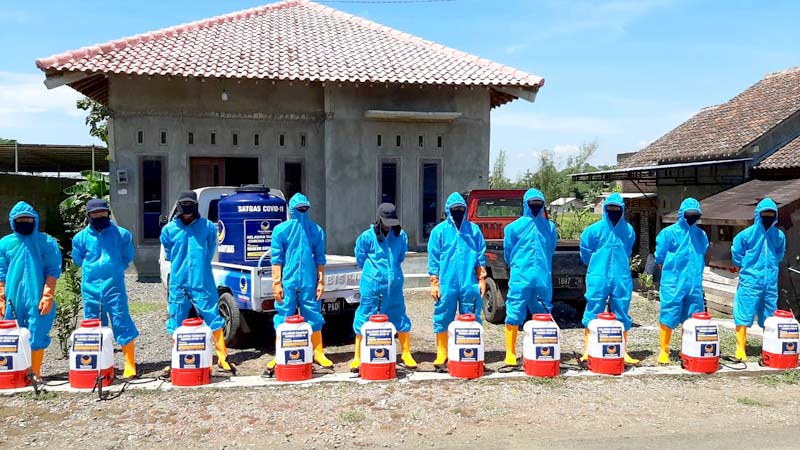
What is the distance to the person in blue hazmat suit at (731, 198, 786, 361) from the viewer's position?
736cm

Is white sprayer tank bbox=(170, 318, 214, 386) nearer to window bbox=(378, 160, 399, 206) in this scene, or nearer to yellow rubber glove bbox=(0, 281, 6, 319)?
yellow rubber glove bbox=(0, 281, 6, 319)

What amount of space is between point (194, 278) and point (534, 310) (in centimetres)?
371

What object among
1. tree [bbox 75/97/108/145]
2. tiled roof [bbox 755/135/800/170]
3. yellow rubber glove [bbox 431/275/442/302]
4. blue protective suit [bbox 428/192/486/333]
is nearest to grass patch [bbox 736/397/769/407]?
blue protective suit [bbox 428/192/486/333]

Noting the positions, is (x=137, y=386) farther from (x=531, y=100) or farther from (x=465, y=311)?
(x=531, y=100)

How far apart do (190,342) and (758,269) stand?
20.9 feet

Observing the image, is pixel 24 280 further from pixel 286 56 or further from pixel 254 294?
pixel 286 56

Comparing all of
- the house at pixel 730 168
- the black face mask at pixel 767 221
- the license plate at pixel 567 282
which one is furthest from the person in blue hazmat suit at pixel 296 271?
the house at pixel 730 168

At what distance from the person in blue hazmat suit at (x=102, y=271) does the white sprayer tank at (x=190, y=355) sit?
652mm

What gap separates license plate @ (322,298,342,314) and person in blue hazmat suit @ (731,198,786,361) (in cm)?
471

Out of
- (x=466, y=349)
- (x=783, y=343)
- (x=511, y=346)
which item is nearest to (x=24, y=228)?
(x=466, y=349)

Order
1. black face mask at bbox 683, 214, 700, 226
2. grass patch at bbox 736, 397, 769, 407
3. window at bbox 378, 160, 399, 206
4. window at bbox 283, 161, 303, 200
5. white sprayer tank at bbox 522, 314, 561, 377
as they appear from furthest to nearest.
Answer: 1. window at bbox 378, 160, 399, 206
2. window at bbox 283, 161, 303, 200
3. black face mask at bbox 683, 214, 700, 226
4. white sprayer tank at bbox 522, 314, 561, 377
5. grass patch at bbox 736, 397, 769, 407

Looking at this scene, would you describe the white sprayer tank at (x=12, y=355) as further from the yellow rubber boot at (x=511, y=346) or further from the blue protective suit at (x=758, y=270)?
the blue protective suit at (x=758, y=270)

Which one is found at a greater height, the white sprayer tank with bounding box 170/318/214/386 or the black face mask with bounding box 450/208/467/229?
the black face mask with bounding box 450/208/467/229

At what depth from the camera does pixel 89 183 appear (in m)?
16.2
